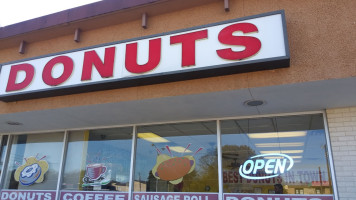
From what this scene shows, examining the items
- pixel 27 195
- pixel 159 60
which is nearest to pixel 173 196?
pixel 159 60

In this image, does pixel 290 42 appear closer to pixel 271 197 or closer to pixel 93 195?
pixel 271 197

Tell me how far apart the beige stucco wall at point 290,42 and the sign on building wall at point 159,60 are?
0.51ft

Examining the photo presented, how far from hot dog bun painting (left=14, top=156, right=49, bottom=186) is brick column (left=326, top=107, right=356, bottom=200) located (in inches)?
263

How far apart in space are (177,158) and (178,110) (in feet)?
4.07

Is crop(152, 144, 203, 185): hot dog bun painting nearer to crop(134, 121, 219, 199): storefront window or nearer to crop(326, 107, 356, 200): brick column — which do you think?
crop(134, 121, 219, 199): storefront window

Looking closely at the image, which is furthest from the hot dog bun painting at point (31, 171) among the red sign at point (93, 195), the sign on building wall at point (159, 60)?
the sign on building wall at point (159, 60)

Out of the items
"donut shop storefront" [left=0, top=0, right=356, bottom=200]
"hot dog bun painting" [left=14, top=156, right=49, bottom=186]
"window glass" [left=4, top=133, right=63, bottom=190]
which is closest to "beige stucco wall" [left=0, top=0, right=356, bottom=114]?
"donut shop storefront" [left=0, top=0, right=356, bottom=200]

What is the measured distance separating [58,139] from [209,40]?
5.14 m

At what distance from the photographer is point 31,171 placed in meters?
7.97

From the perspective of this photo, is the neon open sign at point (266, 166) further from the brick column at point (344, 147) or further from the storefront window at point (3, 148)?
the storefront window at point (3, 148)

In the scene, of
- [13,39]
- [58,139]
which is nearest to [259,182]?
[58,139]

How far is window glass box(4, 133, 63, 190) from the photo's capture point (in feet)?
25.4

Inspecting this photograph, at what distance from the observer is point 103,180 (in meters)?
7.07

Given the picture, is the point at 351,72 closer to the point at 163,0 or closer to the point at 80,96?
the point at 163,0
